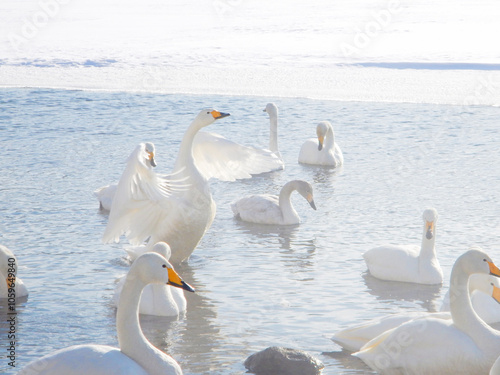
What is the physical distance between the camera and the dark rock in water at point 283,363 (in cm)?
505

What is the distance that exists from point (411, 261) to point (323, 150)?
15.4 feet

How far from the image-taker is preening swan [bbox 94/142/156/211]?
264 inches

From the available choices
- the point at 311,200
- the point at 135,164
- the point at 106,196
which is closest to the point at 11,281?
the point at 135,164

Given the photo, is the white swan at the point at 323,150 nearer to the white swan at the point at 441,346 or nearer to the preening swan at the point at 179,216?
the preening swan at the point at 179,216

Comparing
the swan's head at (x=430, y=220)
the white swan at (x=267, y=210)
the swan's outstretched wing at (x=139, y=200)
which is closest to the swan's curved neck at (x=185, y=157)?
the swan's outstretched wing at (x=139, y=200)

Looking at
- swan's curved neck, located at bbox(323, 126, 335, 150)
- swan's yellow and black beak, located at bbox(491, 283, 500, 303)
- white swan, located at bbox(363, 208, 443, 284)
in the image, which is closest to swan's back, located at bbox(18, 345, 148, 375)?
swan's yellow and black beak, located at bbox(491, 283, 500, 303)

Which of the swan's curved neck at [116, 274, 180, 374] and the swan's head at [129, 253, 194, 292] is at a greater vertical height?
the swan's head at [129, 253, 194, 292]

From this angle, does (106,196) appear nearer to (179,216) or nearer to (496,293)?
(179,216)

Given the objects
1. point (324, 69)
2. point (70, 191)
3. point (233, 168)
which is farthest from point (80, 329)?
point (324, 69)

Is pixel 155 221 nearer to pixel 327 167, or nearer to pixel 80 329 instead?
pixel 80 329

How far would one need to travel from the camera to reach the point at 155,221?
7672 mm

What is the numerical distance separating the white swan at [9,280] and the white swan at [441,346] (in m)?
2.80

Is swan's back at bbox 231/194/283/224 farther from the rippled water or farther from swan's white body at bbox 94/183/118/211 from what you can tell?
swan's white body at bbox 94/183/118/211

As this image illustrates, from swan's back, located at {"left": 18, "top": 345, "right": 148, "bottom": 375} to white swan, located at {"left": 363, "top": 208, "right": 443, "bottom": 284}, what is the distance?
338 cm
